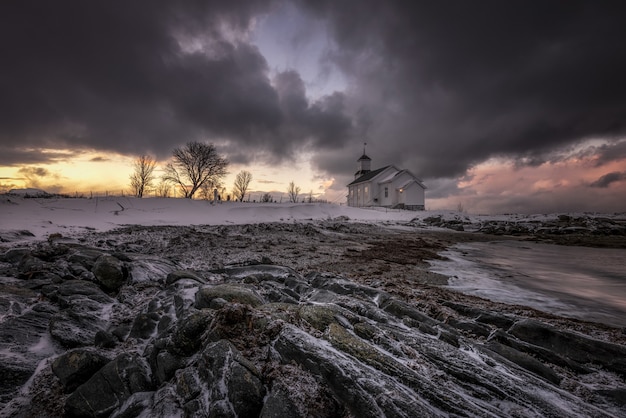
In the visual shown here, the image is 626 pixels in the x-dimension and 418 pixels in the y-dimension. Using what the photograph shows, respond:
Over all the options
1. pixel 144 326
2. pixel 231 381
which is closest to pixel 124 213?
pixel 144 326

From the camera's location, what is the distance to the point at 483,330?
4.07 metres

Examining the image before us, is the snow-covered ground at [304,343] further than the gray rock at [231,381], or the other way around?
the snow-covered ground at [304,343]

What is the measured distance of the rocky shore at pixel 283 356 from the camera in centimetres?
232

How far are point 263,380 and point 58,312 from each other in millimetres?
3853

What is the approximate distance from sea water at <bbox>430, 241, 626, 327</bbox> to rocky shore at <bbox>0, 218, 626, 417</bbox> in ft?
3.86

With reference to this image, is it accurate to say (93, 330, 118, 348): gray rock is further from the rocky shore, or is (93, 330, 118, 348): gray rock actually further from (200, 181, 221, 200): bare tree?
(200, 181, 221, 200): bare tree

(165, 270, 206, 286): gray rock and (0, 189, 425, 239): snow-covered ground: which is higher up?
(0, 189, 425, 239): snow-covered ground

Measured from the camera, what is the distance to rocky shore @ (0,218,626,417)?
7.61ft

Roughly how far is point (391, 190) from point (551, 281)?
121 feet

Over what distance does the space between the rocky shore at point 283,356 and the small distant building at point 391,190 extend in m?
39.4

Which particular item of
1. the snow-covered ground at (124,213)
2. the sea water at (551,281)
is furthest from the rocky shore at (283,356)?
the snow-covered ground at (124,213)

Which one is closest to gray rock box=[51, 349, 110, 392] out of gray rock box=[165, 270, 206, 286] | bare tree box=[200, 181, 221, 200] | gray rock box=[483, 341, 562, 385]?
gray rock box=[165, 270, 206, 286]

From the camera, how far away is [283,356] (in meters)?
2.65

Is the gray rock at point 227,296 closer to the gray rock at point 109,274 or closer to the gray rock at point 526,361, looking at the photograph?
the gray rock at point 109,274
